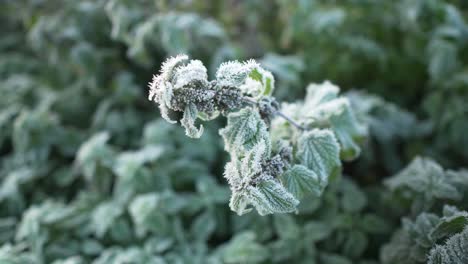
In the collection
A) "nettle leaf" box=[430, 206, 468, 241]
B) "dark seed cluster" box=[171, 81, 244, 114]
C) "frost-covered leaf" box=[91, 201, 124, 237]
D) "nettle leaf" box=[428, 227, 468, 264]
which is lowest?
"nettle leaf" box=[428, 227, 468, 264]

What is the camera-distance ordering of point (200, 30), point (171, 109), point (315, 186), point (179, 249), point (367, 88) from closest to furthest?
point (171, 109)
point (315, 186)
point (179, 249)
point (200, 30)
point (367, 88)

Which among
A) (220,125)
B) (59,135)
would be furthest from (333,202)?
(59,135)

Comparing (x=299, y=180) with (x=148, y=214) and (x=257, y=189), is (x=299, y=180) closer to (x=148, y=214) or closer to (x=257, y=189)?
(x=257, y=189)

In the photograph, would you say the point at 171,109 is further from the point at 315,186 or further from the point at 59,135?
the point at 59,135

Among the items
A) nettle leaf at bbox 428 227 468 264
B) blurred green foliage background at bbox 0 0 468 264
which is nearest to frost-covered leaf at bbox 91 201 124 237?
blurred green foliage background at bbox 0 0 468 264

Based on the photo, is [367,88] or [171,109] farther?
[367,88]

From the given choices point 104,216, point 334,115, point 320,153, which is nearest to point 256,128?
point 320,153

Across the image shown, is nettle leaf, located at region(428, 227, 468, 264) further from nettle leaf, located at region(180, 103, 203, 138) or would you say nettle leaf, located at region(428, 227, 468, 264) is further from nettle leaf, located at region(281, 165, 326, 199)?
nettle leaf, located at region(180, 103, 203, 138)

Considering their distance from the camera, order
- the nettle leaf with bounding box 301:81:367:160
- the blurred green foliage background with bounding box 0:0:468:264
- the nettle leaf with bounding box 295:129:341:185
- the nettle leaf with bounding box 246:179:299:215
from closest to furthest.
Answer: the nettle leaf with bounding box 246:179:299:215 < the nettle leaf with bounding box 295:129:341:185 < the nettle leaf with bounding box 301:81:367:160 < the blurred green foliage background with bounding box 0:0:468:264
